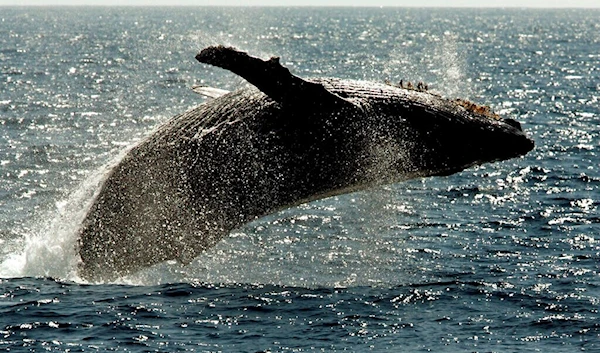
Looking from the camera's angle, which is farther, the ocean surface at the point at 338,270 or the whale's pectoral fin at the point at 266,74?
the ocean surface at the point at 338,270

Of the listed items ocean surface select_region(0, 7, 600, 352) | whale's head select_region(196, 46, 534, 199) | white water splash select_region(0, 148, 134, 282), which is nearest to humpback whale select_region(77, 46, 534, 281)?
whale's head select_region(196, 46, 534, 199)

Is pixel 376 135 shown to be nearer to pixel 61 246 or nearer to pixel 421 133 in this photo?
pixel 421 133

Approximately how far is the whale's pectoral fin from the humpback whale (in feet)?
0.37

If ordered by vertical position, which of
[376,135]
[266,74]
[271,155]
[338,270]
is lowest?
[338,270]

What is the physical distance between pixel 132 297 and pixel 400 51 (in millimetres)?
109954

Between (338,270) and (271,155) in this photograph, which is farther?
(338,270)

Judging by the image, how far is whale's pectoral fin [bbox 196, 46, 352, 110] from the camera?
14.5 metres

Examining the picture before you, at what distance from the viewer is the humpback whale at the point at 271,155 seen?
1522 cm

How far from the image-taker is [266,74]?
575 inches

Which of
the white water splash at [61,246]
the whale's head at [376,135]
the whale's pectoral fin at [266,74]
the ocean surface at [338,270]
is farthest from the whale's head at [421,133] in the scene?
the white water splash at [61,246]

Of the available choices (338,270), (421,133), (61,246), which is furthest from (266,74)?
(338,270)

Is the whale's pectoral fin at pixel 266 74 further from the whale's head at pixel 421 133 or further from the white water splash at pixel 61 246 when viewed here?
the white water splash at pixel 61 246

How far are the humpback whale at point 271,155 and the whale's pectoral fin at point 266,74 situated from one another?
0.11 metres

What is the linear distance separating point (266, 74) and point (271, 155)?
1.36 meters
